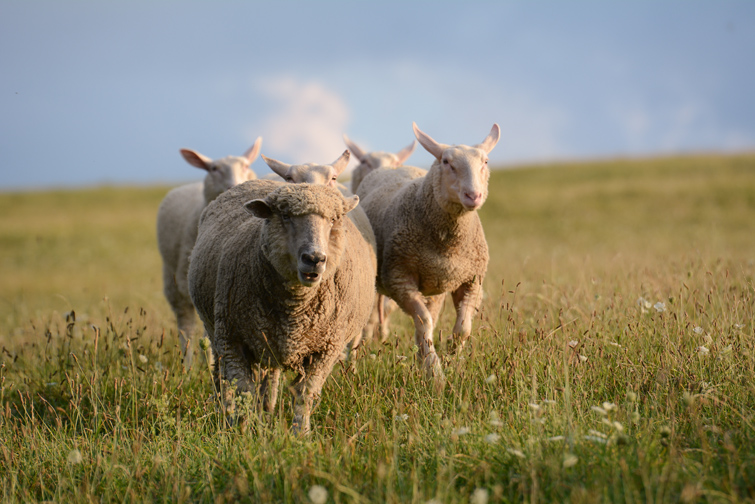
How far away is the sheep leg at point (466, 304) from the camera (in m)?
5.05

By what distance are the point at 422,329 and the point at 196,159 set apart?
376cm

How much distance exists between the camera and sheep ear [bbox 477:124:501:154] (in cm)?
501

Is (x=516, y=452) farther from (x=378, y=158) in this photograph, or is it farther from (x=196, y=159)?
(x=196, y=159)

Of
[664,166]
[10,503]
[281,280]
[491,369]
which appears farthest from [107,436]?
[664,166]

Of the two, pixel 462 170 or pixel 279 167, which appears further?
pixel 279 167

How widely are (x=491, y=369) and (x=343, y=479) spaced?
5.45 feet

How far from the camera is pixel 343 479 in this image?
2762 mm

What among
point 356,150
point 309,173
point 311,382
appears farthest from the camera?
point 356,150

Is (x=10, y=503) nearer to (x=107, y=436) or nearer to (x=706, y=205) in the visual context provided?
(x=107, y=436)

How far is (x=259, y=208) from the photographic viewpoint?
11.7 feet

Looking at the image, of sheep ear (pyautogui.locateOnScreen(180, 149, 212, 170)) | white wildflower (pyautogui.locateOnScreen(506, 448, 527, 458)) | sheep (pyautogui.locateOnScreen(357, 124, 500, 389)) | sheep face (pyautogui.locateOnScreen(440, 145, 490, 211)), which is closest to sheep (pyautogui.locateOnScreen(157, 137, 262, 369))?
sheep ear (pyautogui.locateOnScreen(180, 149, 212, 170))

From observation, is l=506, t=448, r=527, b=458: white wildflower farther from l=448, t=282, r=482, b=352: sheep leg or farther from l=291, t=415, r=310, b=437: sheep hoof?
l=448, t=282, r=482, b=352: sheep leg

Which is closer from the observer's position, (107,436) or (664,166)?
(107,436)

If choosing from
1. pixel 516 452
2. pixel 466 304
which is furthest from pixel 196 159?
pixel 516 452
